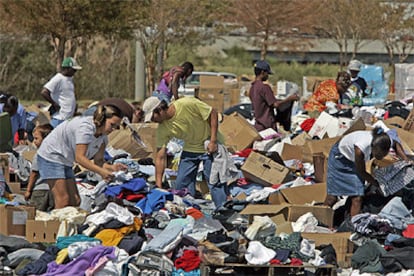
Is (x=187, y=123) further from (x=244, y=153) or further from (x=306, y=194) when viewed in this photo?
(x=244, y=153)

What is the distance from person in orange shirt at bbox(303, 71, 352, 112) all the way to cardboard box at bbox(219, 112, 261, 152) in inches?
92.0

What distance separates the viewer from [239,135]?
14117 millimetres

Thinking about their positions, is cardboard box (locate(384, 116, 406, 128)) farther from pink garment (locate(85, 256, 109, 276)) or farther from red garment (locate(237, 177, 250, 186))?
pink garment (locate(85, 256, 109, 276))

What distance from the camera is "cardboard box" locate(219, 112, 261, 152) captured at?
45.8 ft

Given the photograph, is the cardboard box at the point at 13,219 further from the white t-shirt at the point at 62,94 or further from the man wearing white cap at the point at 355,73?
the man wearing white cap at the point at 355,73

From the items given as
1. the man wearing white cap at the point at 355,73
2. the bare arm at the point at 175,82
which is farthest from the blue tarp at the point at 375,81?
the bare arm at the point at 175,82

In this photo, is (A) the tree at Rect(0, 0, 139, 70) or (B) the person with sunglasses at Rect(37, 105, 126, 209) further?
(A) the tree at Rect(0, 0, 139, 70)

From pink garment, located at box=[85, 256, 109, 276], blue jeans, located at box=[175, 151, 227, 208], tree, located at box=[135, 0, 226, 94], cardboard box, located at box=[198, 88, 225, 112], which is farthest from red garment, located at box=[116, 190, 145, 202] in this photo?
tree, located at box=[135, 0, 226, 94]

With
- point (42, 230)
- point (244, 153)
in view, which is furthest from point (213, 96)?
point (42, 230)

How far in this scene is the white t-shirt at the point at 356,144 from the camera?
929 centimetres

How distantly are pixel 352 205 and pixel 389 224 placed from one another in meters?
0.70

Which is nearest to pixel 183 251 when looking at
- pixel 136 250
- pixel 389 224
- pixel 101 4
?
pixel 136 250

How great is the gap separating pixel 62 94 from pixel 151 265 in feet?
21.6

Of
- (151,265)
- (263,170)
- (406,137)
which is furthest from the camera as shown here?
(406,137)
